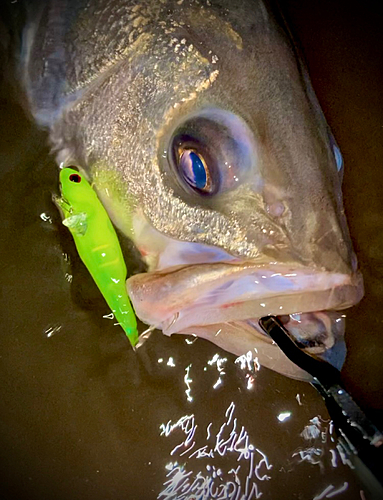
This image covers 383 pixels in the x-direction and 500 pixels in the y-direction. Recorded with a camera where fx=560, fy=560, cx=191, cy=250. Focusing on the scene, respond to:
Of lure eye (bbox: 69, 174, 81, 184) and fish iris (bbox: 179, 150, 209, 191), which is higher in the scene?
lure eye (bbox: 69, 174, 81, 184)

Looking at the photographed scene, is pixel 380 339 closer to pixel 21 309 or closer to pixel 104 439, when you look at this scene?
pixel 104 439

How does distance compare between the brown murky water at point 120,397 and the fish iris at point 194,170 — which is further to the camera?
the brown murky water at point 120,397

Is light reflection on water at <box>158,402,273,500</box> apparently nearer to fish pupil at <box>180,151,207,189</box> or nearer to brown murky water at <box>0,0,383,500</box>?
brown murky water at <box>0,0,383,500</box>

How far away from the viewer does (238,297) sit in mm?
1300

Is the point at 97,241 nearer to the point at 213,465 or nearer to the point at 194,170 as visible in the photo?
the point at 194,170

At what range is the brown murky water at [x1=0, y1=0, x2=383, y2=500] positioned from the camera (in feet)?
5.25

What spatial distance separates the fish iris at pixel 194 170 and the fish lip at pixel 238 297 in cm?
20

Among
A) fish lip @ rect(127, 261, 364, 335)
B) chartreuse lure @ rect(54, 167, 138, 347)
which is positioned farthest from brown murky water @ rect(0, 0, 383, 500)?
fish lip @ rect(127, 261, 364, 335)

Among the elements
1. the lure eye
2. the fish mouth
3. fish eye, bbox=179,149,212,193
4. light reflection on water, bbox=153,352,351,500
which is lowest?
light reflection on water, bbox=153,352,351,500

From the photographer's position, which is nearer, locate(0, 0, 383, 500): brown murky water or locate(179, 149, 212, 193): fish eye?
locate(179, 149, 212, 193): fish eye

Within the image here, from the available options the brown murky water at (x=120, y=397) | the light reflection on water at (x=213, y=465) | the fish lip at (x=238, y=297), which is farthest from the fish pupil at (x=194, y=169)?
the light reflection on water at (x=213, y=465)

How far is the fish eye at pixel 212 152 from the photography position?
1.36 metres

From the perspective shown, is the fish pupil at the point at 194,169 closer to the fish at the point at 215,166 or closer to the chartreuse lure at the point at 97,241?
the fish at the point at 215,166

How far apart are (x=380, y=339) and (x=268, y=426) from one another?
44 centimetres
